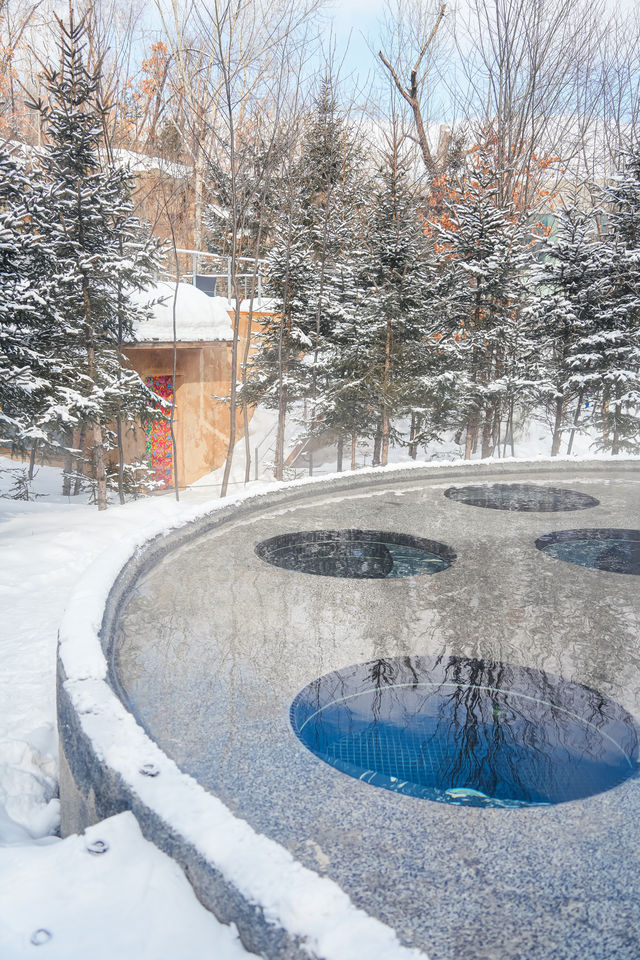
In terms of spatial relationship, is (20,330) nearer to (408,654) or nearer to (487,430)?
(408,654)

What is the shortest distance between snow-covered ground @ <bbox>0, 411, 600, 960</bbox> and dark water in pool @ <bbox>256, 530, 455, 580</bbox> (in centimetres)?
103

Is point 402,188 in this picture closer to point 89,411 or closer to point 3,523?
point 89,411

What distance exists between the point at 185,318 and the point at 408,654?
45.3 ft

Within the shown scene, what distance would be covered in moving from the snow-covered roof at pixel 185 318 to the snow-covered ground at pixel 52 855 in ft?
28.3

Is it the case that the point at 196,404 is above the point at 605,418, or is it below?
below

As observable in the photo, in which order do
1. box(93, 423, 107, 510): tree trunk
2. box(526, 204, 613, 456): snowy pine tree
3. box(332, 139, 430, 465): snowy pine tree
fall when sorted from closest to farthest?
1. box(93, 423, 107, 510): tree trunk
2. box(526, 204, 613, 456): snowy pine tree
3. box(332, 139, 430, 465): snowy pine tree

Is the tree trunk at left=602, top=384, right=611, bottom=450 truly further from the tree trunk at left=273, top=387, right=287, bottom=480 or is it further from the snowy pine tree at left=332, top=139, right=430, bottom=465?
the tree trunk at left=273, top=387, right=287, bottom=480

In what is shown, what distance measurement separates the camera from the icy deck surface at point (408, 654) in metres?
1.98

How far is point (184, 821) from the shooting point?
2145mm

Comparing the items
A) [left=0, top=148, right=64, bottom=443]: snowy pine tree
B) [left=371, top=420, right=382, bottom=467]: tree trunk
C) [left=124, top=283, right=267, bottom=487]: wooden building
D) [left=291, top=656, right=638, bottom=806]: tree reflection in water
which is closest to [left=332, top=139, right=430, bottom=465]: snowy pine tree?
[left=371, top=420, right=382, bottom=467]: tree trunk

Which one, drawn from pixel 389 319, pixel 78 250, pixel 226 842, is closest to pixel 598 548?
pixel 226 842

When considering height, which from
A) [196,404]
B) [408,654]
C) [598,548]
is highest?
[196,404]

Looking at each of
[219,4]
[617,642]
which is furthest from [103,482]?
[617,642]

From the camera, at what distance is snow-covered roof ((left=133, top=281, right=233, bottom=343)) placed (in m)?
15.4
